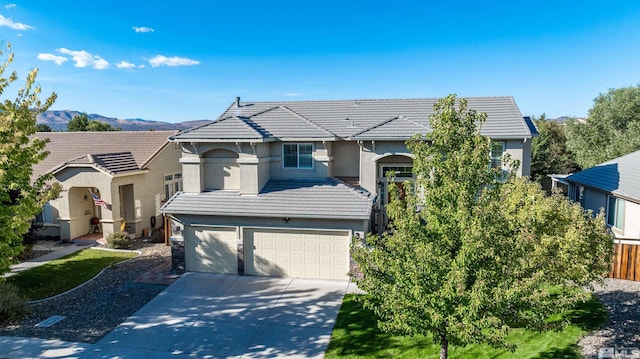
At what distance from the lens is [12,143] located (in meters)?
10.1

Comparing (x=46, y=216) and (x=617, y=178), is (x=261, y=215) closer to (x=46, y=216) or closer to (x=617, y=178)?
(x=46, y=216)

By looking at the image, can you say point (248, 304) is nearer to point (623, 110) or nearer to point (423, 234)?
point (423, 234)

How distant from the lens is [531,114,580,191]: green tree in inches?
1414

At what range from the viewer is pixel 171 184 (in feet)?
86.3

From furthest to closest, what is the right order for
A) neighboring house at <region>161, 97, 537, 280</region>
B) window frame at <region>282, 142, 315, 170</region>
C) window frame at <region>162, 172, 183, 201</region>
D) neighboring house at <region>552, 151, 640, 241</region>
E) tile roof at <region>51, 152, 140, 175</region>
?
window frame at <region>162, 172, 183, 201</region> < tile roof at <region>51, 152, 140, 175</region> < window frame at <region>282, 142, 315, 170</region> < neighboring house at <region>552, 151, 640, 241</region> < neighboring house at <region>161, 97, 537, 280</region>

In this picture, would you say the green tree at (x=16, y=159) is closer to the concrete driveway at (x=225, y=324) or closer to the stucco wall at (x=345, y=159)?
the concrete driveway at (x=225, y=324)

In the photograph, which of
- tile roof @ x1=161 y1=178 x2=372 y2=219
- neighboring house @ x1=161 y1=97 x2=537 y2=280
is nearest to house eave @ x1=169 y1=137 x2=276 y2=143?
neighboring house @ x1=161 y1=97 x2=537 y2=280

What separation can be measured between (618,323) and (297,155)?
42.8 ft

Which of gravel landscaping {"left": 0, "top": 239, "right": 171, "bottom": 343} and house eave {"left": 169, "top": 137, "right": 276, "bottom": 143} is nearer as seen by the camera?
gravel landscaping {"left": 0, "top": 239, "right": 171, "bottom": 343}

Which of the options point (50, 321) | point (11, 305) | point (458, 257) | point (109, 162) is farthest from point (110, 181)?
point (458, 257)

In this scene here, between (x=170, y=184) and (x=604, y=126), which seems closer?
(x=170, y=184)

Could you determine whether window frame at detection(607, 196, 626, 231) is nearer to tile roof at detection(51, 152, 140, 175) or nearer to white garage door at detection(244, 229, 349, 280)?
white garage door at detection(244, 229, 349, 280)

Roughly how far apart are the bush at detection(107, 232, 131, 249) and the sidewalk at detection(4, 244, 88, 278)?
1.69m

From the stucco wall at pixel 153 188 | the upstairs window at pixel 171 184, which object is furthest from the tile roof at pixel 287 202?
the upstairs window at pixel 171 184
